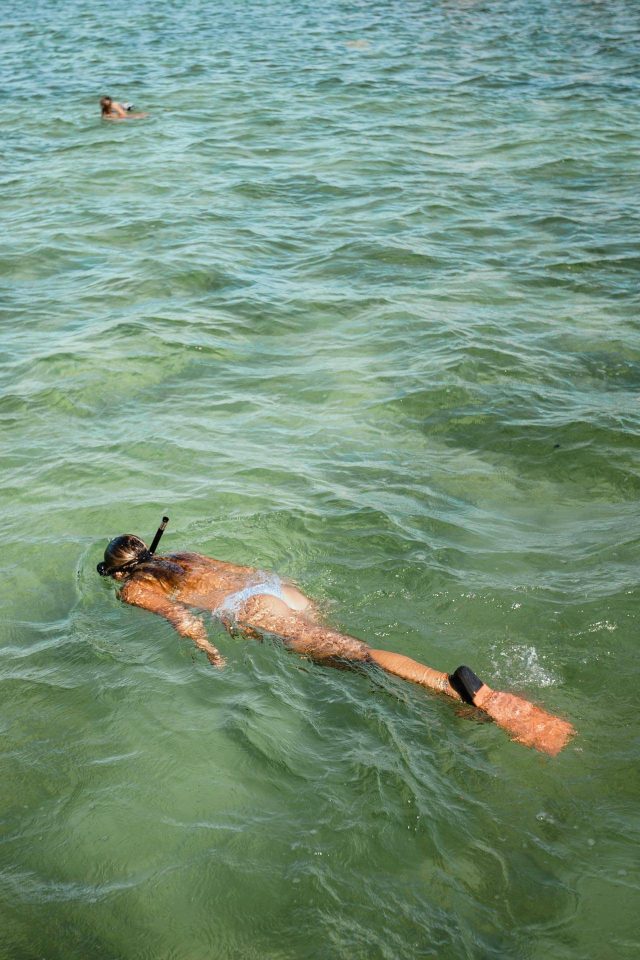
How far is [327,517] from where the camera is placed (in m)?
7.38

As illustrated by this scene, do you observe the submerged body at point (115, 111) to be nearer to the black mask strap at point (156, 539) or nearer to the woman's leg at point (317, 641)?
the black mask strap at point (156, 539)

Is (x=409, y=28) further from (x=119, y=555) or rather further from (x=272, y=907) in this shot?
(x=272, y=907)

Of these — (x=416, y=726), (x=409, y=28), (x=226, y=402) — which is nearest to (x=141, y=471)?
(x=226, y=402)

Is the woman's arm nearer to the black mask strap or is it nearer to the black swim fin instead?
the black mask strap

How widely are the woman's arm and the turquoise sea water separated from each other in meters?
0.11

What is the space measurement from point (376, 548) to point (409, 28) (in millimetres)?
22814

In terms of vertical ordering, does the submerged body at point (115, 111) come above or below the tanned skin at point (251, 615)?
above

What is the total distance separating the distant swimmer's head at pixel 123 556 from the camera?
640 cm

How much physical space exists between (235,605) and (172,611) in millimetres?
424

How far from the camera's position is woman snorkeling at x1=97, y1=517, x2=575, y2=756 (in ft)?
18.4

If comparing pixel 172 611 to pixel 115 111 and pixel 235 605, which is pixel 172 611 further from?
pixel 115 111

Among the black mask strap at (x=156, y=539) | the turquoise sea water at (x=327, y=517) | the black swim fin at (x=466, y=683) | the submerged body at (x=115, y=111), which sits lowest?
the turquoise sea water at (x=327, y=517)

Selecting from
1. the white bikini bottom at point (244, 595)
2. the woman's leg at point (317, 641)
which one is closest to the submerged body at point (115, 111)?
the white bikini bottom at point (244, 595)

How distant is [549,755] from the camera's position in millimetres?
4953
